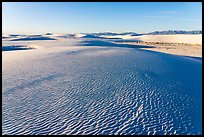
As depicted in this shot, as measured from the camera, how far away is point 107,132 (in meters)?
7.87

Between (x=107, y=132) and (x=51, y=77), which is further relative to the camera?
(x=51, y=77)

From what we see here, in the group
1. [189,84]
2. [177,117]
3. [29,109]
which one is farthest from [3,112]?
[189,84]

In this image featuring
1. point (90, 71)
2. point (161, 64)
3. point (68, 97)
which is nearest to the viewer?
point (68, 97)

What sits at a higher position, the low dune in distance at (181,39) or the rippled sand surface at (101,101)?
the low dune in distance at (181,39)

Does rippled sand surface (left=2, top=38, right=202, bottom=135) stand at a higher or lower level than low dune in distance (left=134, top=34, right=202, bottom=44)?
lower

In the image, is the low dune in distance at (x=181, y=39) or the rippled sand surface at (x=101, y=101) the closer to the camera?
the rippled sand surface at (x=101, y=101)

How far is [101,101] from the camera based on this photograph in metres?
10.3

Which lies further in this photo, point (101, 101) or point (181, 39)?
point (181, 39)

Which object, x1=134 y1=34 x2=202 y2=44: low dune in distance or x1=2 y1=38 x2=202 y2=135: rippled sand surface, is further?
x1=134 y1=34 x2=202 y2=44: low dune in distance

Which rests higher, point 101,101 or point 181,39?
point 181,39

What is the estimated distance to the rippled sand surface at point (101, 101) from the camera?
27.0 ft

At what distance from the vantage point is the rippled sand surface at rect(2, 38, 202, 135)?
27.0 feet

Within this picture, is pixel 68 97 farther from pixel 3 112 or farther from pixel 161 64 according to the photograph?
pixel 161 64

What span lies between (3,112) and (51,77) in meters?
5.02
